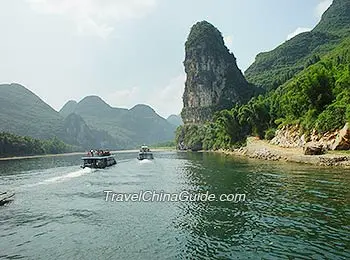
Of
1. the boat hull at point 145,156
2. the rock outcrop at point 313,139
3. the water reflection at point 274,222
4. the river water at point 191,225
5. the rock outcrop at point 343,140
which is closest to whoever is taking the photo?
the water reflection at point 274,222

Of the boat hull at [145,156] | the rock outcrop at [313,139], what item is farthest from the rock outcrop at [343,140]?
the boat hull at [145,156]

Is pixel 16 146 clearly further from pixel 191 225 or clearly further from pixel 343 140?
pixel 191 225

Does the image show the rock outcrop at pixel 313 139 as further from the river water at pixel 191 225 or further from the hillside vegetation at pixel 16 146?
the hillside vegetation at pixel 16 146

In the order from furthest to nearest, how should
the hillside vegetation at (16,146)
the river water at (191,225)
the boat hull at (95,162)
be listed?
1. the hillside vegetation at (16,146)
2. the boat hull at (95,162)
3. the river water at (191,225)

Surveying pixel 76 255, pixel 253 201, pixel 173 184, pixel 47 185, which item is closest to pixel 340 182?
pixel 253 201

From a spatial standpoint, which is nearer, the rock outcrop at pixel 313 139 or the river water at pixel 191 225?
the river water at pixel 191 225

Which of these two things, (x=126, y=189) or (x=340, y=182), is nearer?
(x=340, y=182)

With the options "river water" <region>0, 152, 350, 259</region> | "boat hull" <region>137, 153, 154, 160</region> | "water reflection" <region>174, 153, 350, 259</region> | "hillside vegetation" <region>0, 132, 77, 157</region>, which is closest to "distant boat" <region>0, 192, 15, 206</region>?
"river water" <region>0, 152, 350, 259</region>

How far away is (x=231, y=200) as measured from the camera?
3216 centimetres

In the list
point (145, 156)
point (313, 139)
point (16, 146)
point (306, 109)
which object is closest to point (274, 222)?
point (313, 139)

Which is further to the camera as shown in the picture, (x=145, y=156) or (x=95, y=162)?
(x=145, y=156)

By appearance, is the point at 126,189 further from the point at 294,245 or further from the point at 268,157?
the point at 268,157

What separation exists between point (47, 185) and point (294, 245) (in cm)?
4054

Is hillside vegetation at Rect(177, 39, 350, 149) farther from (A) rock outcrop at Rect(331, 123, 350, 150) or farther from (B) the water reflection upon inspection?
(B) the water reflection
